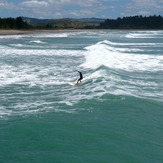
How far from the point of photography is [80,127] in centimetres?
1364

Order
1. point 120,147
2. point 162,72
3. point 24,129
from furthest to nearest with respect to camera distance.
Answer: point 162,72, point 24,129, point 120,147

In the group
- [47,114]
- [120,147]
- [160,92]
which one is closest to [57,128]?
[47,114]

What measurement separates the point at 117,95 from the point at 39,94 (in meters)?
3.96

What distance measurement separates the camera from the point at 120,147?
11859mm

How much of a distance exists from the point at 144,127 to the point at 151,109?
240 centimetres

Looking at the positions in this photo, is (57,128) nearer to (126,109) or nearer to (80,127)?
(80,127)

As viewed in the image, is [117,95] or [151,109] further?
[117,95]

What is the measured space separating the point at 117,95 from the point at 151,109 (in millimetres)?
2422

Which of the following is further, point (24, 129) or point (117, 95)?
point (117, 95)

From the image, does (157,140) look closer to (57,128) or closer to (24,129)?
(57,128)

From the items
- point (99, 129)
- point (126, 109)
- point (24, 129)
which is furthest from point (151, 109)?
point (24, 129)

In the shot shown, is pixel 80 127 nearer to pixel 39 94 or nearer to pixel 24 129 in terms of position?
pixel 24 129

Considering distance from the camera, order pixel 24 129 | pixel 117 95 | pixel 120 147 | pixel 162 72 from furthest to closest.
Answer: pixel 162 72 < pixel 117 95 < pixel 24 129 < pixel 120 147

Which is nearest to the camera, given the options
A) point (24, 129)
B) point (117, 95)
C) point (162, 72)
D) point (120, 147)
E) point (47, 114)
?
point (120, 147)
